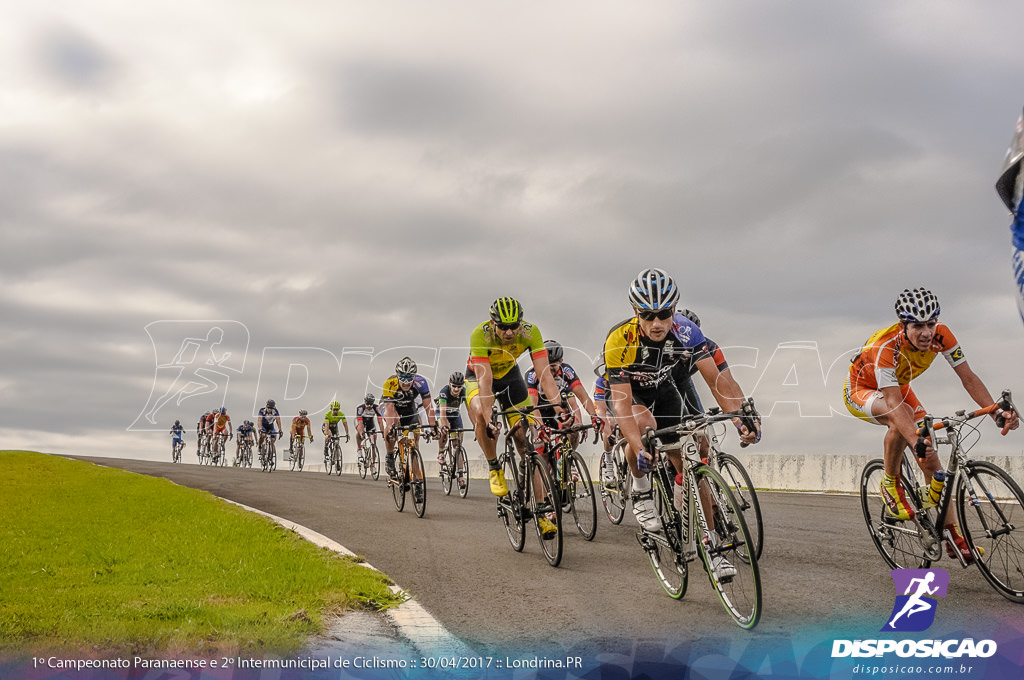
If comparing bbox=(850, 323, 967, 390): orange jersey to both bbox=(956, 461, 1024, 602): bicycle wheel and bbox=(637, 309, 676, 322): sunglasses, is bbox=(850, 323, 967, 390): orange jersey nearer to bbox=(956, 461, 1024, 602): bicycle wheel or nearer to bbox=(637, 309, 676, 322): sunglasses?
bbox=(956, 461, 1024, 602): bicycle wheel

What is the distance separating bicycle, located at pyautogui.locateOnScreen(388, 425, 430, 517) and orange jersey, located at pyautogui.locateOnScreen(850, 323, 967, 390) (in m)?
7.27

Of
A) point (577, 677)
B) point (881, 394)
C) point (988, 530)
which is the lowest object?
point (577, 677)

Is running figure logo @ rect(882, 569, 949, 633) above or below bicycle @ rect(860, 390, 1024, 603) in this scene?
below

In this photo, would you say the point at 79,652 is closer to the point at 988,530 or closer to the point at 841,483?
the point at 988,530

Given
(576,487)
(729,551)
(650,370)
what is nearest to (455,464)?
(576,487)

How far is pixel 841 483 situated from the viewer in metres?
18.5

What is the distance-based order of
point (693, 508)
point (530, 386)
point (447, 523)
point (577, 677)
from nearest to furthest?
point (577, 677)
point (693, 508)
point (447, 523)
point (530, 386)

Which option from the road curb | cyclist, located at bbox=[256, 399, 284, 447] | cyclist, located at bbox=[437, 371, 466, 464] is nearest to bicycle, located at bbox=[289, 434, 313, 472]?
cyclist, located at bbox=[256, 399, 284, 447]

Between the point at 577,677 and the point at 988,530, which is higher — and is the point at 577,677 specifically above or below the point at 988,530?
below

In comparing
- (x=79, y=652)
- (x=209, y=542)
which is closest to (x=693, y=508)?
(x=79, y=652)

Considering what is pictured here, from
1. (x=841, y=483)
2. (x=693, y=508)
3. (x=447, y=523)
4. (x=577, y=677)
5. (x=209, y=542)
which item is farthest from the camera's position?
(x=841, y=483)

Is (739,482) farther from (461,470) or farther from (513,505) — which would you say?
(461,470)

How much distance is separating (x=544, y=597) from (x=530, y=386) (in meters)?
6.22

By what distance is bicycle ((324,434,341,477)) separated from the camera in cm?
2953
